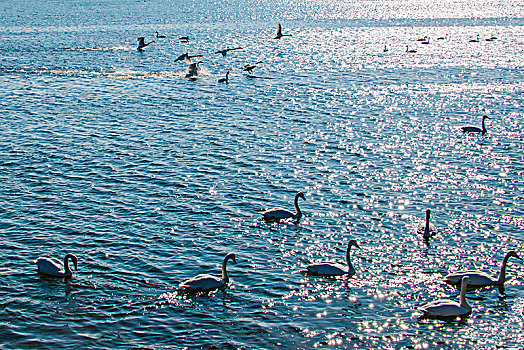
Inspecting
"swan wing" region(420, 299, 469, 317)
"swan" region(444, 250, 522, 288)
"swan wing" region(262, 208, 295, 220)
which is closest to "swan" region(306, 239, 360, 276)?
"swan" region(444, 250, 522, 288)

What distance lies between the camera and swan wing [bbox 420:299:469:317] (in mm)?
21688

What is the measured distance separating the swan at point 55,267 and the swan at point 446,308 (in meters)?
13.5

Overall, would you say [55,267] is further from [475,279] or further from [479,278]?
[479,278]

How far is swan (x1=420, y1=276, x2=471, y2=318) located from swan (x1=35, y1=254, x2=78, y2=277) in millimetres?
13477

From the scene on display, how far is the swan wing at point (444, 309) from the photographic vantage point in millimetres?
21688

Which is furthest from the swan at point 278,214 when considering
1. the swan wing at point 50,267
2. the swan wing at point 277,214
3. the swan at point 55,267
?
the swan wing at point 50,267

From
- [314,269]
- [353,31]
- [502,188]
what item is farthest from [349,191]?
[353,31]

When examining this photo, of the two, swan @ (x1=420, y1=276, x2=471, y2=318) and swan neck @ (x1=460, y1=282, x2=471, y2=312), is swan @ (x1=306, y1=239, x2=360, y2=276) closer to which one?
swan @ (x1=420, y1=276, x2=471, y2=318)

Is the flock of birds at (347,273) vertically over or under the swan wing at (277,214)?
under

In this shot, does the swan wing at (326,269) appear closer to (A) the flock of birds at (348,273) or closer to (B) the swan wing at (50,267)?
(A) the flock of birds at (348,273)

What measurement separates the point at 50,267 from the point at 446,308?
14962 mm

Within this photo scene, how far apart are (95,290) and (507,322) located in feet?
48.9

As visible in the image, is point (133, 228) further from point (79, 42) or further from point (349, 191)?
point (79, 42)

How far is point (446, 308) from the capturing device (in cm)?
2169
